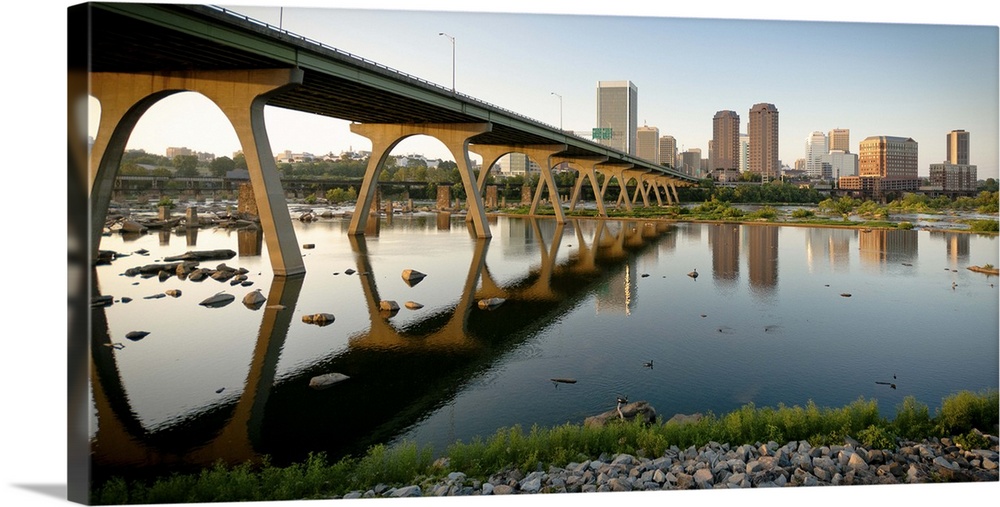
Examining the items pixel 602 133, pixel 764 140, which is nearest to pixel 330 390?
pixel 764 140

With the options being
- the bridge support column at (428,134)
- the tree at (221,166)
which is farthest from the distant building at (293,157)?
the bridge support column at (428,134)

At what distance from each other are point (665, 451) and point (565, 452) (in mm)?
1654

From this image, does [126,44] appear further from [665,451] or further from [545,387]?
[665,451]

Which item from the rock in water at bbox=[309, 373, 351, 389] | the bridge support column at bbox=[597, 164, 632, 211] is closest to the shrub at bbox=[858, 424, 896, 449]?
the rock in water at bbox=[309, 373, 351, 389]

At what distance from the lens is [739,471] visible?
9.74 meters

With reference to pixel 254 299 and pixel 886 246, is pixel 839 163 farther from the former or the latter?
pixel 886 246

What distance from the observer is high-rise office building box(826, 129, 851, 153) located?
18672 millimetres

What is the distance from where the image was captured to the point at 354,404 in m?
12.8

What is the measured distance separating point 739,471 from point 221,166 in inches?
4810

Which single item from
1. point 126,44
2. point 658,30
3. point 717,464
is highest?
point 126,44

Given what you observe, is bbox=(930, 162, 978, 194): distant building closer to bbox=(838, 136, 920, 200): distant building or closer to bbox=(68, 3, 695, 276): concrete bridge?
bbox=(838, 136, 920, 200): distant building

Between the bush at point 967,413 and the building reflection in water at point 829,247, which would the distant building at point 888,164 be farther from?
the building reflection in water at point 829,247

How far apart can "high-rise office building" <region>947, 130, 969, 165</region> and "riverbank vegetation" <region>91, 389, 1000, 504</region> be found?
487 centimetres

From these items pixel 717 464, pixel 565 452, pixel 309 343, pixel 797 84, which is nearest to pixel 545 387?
pixel 565 452
